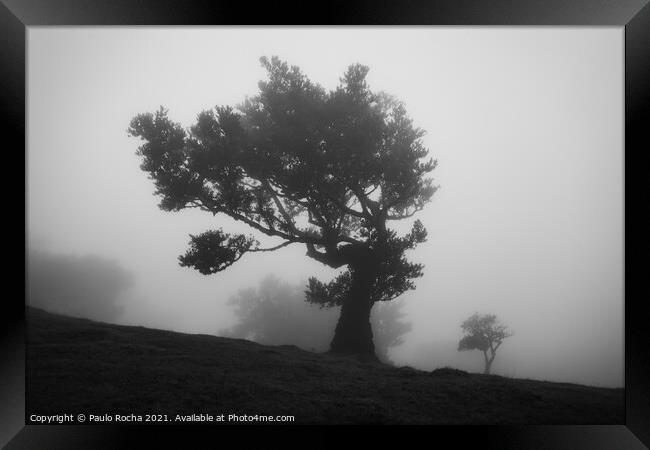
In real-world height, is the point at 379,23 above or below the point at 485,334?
above

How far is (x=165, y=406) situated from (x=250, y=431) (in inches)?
79.9

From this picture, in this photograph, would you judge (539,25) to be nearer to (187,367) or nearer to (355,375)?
(355,375)

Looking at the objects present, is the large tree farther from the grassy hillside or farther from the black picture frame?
the black picture frame

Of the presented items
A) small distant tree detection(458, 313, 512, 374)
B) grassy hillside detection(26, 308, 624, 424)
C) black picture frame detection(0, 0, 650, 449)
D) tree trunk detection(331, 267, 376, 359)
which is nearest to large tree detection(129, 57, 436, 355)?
tree trunk detection(331, 267, 376, 359)

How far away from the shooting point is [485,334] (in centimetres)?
3127

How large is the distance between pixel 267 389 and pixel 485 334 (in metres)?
27.7

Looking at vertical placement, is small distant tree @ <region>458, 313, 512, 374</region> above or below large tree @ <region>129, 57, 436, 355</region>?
below

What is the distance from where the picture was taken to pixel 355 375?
9891 mm

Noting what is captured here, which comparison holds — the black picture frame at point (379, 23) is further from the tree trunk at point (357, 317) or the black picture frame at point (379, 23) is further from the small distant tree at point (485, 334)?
the small distant tree at point (485, 334)

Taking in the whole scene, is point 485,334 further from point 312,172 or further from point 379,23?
point 379,23

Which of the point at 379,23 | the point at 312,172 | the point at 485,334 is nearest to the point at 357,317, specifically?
the point at 312,172

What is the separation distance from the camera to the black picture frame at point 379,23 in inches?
218

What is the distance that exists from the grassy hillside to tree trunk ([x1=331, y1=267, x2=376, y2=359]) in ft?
12.6

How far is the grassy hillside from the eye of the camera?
6.89m
